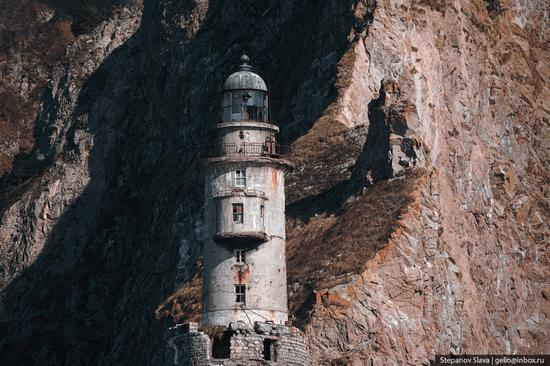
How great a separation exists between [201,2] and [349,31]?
31674 millimetres

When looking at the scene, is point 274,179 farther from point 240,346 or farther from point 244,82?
point 240,346

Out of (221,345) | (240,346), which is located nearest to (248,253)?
(221,345)

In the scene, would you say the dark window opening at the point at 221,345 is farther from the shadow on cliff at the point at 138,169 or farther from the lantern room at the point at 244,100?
the shadow on cliff at the point at 138,169

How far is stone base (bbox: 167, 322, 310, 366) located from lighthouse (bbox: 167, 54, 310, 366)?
1.5 inches

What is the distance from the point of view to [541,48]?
458 feet

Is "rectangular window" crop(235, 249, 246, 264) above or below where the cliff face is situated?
below

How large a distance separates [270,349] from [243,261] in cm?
403

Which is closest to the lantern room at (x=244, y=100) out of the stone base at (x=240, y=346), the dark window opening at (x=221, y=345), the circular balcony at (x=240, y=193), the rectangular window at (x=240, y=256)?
the circular balcony at (x=240, y=193)

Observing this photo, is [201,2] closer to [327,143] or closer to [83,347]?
[83,347]

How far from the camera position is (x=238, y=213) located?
8775 cm

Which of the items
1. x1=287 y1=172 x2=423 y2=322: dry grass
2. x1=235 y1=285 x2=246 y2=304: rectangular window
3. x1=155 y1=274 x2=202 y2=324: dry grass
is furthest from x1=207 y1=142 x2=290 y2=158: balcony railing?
x1=155 y1=274 x2=202 y2=324: dry grass

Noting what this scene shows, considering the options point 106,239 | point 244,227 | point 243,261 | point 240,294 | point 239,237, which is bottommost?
point 240,294

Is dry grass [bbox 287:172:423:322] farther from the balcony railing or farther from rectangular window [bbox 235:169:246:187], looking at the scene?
rectangular window [bbox 235:169:246:187]

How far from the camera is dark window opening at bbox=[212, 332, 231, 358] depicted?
84.9 metres
